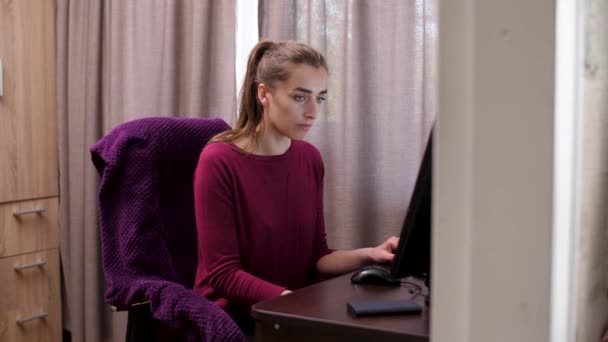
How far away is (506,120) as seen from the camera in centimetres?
44

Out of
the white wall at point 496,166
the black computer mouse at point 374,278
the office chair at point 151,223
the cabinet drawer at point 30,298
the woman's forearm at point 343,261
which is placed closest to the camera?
the white wall at point 496,166

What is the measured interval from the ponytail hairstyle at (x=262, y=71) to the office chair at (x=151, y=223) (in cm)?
13

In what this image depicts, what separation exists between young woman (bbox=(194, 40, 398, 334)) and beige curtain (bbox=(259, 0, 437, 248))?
1.12ft

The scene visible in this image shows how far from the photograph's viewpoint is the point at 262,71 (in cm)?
172

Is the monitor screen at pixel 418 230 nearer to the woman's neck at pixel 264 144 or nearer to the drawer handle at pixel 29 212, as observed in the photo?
the woman's neck at pixel 264 144

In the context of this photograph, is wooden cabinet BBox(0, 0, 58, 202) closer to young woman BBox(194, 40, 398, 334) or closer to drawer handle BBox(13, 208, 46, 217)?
drawer handle BBox(13, 208, 46, 217)

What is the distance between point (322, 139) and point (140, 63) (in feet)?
2.69

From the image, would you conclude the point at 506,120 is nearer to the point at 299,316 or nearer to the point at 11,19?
the point at 299,316

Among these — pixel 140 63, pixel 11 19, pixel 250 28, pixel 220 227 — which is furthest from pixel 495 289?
pixel 11 19

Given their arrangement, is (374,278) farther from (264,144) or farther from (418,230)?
(264,144)

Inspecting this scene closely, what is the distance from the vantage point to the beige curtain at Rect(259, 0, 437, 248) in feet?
6.68

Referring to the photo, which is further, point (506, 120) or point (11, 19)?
point (11, 19)

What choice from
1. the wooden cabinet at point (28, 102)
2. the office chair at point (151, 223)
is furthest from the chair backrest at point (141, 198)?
the wooden cabinet at point (28, 102)

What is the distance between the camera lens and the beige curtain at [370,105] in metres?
2.04
